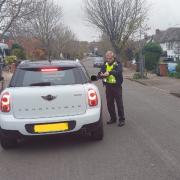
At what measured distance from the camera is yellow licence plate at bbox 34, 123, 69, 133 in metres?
6.66

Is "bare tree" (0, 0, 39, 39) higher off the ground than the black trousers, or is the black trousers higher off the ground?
"bare tree" (0, 0, 39, 39)

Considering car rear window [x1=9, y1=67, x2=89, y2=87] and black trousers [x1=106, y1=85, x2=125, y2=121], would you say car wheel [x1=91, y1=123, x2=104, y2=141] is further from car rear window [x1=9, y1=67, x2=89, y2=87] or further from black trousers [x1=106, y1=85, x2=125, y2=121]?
black trousers [x1=106, y1=85, x2=125, y2=121]

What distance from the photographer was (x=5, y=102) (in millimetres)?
6750

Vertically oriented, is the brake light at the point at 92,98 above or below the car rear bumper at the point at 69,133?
above

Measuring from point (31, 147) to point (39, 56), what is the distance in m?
41.6

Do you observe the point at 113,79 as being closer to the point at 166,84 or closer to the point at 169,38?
the point at 166,84

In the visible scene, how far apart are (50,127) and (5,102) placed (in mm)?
868

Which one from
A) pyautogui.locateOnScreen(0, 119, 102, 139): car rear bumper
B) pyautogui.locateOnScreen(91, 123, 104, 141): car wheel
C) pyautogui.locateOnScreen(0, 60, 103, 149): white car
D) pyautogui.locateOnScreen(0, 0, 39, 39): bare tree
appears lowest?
pyautogui.locateOnScreen(91, 123, 104, 141): car wheel

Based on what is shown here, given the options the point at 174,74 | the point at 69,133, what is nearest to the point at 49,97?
the point at 69,133

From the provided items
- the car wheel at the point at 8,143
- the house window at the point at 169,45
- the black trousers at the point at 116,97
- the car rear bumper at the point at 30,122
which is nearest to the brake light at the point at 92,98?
the car rear bumper at the point at 30,122

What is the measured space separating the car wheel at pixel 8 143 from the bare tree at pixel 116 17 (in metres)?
31.5

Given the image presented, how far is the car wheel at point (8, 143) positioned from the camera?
6.97 m

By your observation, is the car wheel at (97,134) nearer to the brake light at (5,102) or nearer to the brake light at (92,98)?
the brake light at (92,98)

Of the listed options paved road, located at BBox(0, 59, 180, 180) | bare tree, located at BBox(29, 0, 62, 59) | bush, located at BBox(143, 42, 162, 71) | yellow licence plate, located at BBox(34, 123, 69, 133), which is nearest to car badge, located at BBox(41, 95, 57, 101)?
yellow licence plate, located at BBox(34, 123, 69, 133)
